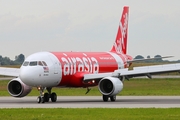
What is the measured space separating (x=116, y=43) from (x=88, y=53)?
7.50 meters

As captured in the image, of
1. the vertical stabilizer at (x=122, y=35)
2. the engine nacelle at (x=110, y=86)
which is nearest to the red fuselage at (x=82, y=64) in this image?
the engine nacelle at (x=110, y=86)

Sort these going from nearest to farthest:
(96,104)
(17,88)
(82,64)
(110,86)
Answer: (96,104), (110,86), (17,88), (82,64)

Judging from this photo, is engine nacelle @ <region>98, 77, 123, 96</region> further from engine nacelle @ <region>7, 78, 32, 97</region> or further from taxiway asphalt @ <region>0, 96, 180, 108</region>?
engine nacelle @ <region>7, 78, 32, 97</region>

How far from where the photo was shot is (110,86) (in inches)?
1891

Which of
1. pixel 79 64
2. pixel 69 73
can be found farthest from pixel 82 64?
pixel 69 73

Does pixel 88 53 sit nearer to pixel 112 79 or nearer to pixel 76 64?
pixel 76 64

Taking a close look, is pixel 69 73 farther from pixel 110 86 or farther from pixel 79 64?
pixel 110 86

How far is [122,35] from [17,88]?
1606 centimetres
